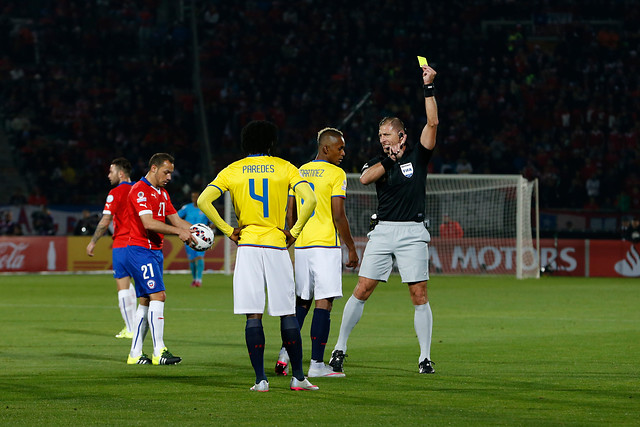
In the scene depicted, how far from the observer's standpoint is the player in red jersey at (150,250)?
1091 cm

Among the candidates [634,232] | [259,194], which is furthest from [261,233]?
[634,232]

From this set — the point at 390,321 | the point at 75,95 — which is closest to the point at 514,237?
the point at 390,321

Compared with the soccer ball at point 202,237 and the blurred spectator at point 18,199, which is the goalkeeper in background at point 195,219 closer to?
the blurred spectator at point 18,199

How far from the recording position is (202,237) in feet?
32.9

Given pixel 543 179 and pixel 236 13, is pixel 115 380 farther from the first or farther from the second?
pixel 236 13

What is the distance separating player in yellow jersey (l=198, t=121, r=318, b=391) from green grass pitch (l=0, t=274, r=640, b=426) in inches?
22.1

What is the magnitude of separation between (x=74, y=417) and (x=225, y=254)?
76.2ft

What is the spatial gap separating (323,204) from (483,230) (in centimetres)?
2072

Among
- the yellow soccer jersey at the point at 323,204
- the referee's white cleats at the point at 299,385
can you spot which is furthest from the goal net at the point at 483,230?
the referee's white cleats at the point at 299,385

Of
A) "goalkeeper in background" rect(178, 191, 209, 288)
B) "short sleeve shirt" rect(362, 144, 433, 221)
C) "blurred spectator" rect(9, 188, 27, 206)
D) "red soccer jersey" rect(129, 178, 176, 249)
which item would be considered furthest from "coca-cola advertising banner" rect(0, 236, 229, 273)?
"short sleeve shirt" rect(362, 144, 433, 221)

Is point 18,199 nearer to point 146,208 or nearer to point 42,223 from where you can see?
point 42,223

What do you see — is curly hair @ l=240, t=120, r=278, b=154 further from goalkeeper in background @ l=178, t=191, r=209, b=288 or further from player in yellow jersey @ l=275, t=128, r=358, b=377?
goalkeeper in background @ l=178, t=191, r=209, b=288

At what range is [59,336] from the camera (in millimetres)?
14148

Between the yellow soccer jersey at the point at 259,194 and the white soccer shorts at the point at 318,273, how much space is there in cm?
110
